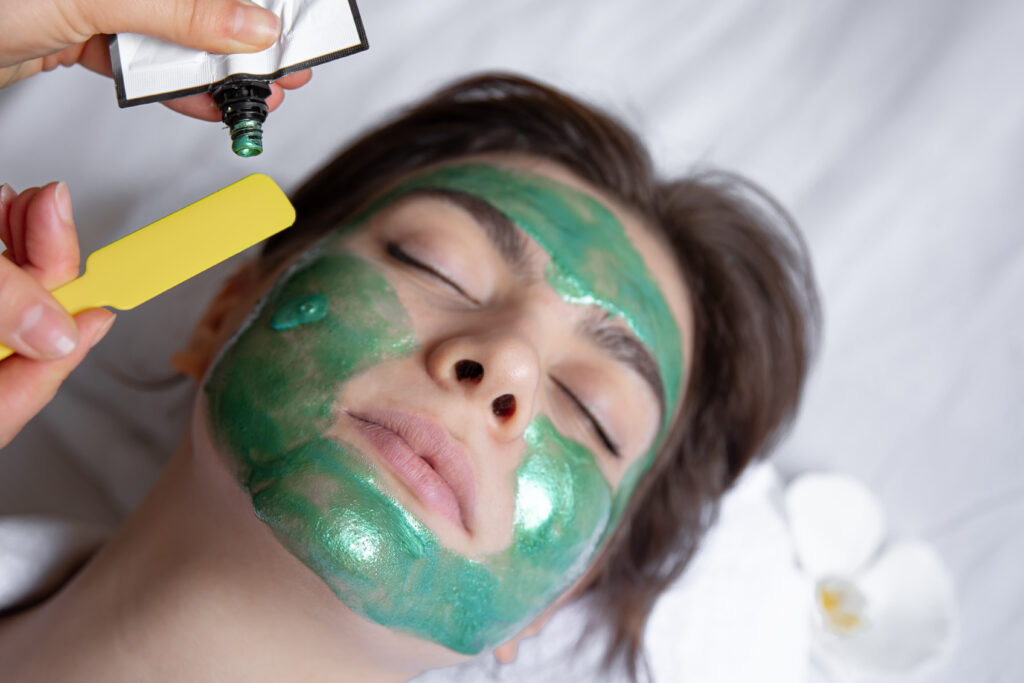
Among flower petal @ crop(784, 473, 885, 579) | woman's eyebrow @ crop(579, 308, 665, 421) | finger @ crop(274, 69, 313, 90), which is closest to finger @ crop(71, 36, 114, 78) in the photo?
finger @ crop(274, 69, 313, 90)

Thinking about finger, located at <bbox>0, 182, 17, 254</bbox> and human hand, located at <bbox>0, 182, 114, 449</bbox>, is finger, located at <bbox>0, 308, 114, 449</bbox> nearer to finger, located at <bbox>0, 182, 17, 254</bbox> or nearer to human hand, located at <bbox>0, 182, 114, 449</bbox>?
human hand, located at <bbox>0, 182, 114, 449</bbox>

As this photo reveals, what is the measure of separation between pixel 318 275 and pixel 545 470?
1.22ft

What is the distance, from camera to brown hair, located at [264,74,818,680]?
138cm

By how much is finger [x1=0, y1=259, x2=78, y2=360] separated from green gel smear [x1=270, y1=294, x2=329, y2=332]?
266mm

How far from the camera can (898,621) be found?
1.59 meters

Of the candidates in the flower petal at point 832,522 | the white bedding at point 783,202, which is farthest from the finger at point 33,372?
the flower petal at point 832,522

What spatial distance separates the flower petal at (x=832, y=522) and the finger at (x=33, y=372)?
1.35 metres

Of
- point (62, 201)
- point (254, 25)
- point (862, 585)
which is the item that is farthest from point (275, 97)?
point (862, 585)

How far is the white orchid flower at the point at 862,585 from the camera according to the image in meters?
1.56

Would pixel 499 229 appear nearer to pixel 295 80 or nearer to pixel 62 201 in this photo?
pixel 295 80

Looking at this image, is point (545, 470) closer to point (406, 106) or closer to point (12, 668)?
point (12, 668)

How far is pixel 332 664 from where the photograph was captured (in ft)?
3.10

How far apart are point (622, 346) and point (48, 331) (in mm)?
673

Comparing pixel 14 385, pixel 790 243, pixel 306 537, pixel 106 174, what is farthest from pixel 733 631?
pixel 106 174
